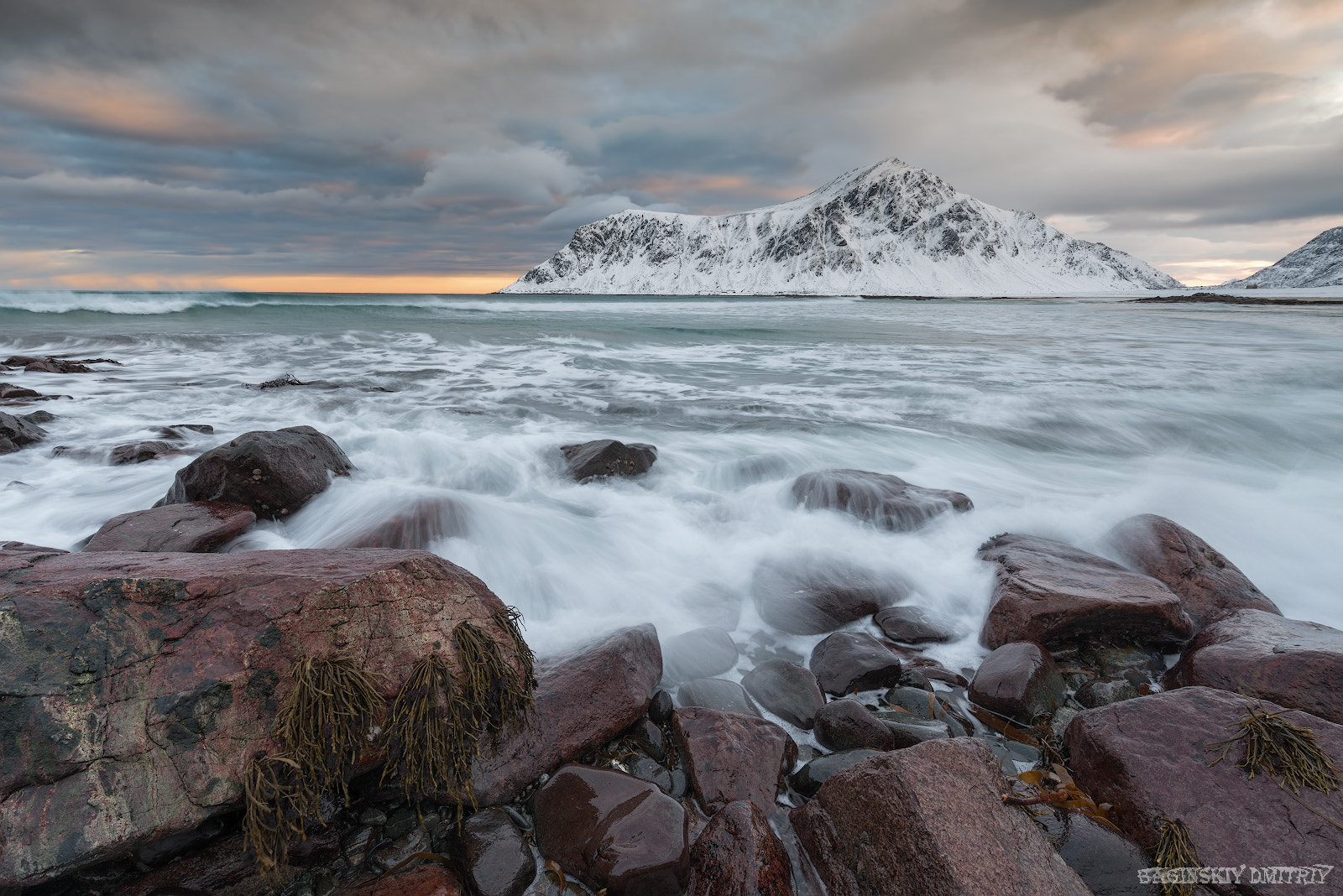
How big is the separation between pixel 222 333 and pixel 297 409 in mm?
20678

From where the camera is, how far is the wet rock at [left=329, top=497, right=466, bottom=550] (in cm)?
465

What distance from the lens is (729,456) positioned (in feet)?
26.8

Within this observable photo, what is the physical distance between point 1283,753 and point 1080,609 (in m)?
1.43

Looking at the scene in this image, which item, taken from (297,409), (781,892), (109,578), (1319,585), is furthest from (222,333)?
(1319,585)

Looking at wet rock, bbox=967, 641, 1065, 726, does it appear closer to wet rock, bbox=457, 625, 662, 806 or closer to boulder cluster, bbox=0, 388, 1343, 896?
boulder cluster, bbox=0, 388, 1343, 896

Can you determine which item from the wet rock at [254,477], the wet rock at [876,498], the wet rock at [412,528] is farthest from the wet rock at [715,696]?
the wet rock at [254,477]

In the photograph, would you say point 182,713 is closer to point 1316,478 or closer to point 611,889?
point 611,889

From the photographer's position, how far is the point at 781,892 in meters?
2.09

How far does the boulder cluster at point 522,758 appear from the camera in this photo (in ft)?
6.38

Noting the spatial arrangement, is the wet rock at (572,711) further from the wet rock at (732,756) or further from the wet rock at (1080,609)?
the wet rock at (1080,609)

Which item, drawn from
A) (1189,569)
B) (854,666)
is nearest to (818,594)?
(854,666)

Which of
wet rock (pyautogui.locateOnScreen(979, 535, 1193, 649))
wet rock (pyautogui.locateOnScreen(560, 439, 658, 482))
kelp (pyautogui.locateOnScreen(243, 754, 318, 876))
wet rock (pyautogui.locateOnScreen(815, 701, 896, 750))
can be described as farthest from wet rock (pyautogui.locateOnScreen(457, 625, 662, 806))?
wet rock (pyautogui.locateOnScreen(560, 439, 658, 482))

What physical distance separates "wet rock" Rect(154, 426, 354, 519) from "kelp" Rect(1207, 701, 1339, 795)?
6.57 m

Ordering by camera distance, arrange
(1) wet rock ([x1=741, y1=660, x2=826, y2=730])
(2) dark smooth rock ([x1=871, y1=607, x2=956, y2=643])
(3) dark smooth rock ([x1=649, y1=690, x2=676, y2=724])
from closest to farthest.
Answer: (3) dark smooth rock ([x1=649, y1=690, x2=676, y2=724]) < (1) wet rock ([x1=741, y1=660, x2=826, y2=730]) < (2) dark smooth rock ([x1=871, y1=607, x2=956, y2=643])
